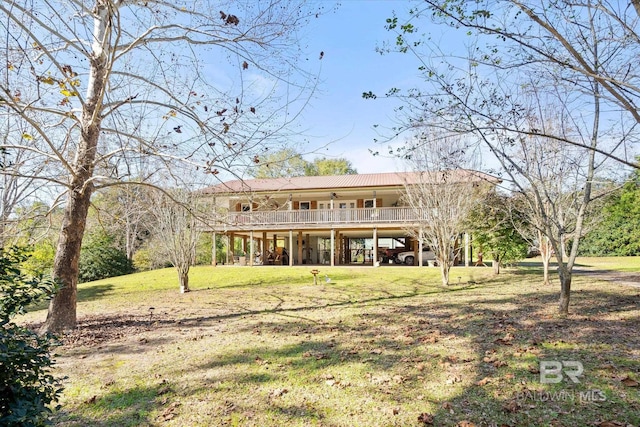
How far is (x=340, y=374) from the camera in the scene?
4.71 meters

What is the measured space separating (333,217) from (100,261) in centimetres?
1388

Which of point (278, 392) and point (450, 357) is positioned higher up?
point (450, 357)

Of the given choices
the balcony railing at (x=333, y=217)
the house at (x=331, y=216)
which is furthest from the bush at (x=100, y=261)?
the balcony railing at (x=333, y=217)

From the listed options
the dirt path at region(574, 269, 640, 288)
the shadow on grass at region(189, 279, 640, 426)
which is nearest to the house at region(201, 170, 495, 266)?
the dirt path at region(574, 269, 640, 288)

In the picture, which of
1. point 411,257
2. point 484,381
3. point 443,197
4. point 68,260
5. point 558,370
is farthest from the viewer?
point 411,257

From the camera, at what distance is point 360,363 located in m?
5.06

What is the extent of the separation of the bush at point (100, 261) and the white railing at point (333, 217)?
25.3 ft

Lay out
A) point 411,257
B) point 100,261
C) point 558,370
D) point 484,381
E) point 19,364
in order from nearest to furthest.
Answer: point 19,364 < point 484,381 < point 558,370 < point 100,261 < point 411,257

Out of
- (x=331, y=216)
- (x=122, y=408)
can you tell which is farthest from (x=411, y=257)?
(x=122, y=408)

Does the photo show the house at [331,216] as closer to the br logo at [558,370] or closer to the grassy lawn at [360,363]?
the grassy lawn at [360,363]

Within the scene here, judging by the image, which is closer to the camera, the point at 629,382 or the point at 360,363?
the point at 629,382

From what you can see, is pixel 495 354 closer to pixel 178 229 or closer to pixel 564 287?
pixel 564 287

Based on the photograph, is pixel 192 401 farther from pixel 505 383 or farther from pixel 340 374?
pixel 505 383

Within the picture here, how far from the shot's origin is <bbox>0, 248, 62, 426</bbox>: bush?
8.09 ft
